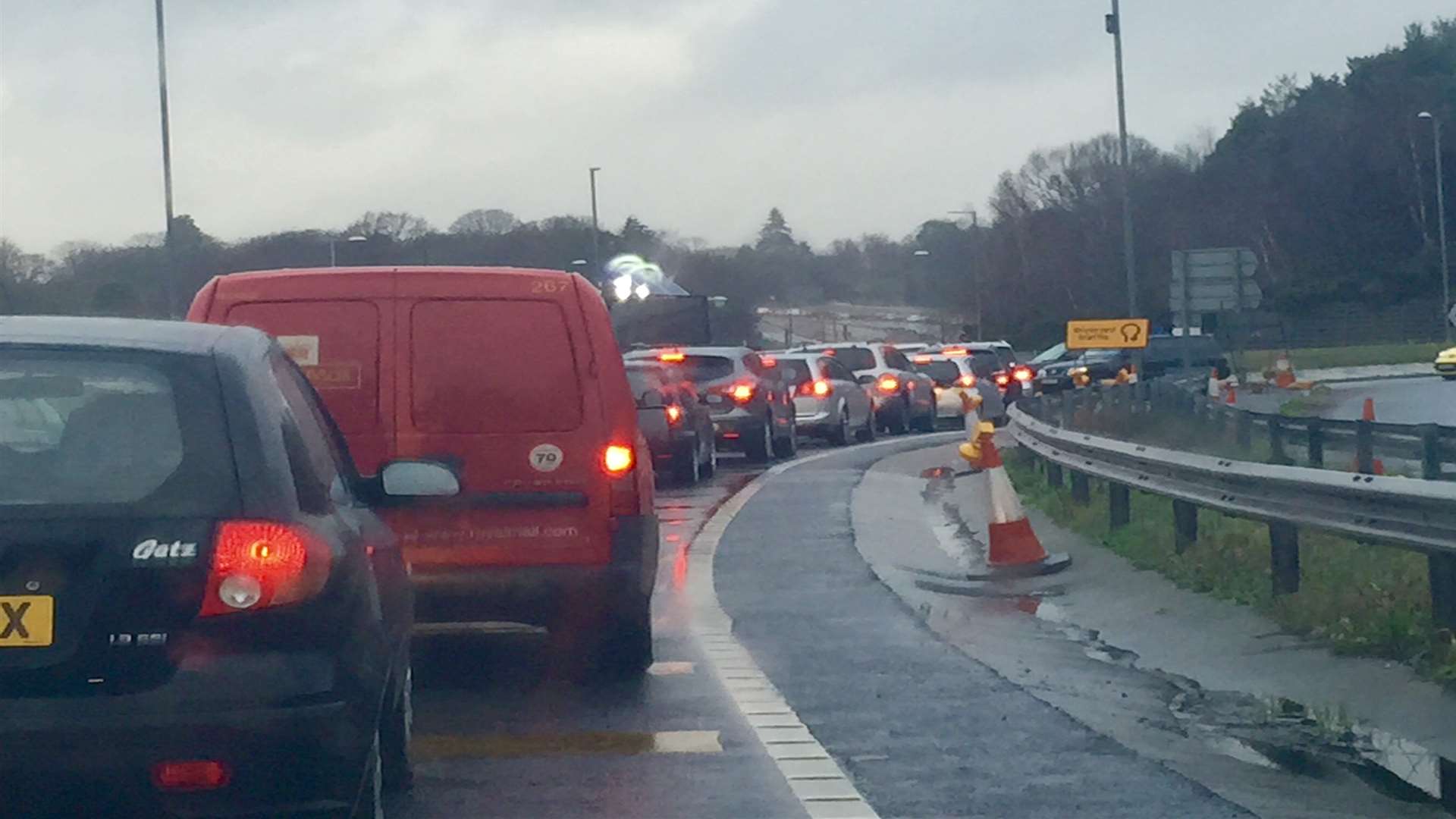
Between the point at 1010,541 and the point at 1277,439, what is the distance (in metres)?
2.40

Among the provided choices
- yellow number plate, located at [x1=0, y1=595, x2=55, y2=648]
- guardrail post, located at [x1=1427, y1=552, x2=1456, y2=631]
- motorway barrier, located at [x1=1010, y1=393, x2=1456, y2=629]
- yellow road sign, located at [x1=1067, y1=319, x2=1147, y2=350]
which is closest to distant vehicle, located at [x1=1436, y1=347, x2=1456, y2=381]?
yellow road sign, located at [x1=1067, y1=319, x2=1147, y2=350]

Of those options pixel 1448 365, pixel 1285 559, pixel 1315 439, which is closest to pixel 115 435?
pixel 1285 559

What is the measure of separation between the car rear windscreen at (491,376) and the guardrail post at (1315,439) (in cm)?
670

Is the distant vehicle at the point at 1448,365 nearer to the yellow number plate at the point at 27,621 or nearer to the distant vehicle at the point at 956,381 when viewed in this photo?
the distant vehicle at the point at 956,381

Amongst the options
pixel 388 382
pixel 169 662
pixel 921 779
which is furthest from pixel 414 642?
pixel 169 662

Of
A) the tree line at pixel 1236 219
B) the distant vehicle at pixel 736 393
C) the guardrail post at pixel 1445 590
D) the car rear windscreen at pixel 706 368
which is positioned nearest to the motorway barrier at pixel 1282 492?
the guardrail post at pixel 1445 590

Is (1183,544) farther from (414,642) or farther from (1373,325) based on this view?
(1373,325)

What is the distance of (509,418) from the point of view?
9.02 m

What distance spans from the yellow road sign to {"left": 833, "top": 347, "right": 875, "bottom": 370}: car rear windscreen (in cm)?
522

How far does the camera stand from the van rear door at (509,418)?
9008 mm

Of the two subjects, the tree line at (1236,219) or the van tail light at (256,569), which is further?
the tree line at (1236,219)

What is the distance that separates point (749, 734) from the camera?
8.06 metres

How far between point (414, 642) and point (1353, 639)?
4569mm

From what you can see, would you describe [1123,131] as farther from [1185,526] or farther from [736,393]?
[1185,526]
